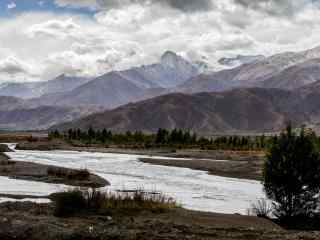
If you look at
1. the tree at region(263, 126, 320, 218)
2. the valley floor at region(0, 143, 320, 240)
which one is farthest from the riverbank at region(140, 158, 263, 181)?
the valley floor at region(0, 143, 320, 240)

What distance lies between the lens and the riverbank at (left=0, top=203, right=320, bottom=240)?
1939 centimetres

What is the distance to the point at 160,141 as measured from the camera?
19638 centimetres

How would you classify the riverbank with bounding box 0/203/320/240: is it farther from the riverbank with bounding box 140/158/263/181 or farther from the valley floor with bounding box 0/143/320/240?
the riverbank with bounding box 140/158/263/181

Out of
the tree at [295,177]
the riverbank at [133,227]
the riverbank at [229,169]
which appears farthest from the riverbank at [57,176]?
the riverbank at [229,169]

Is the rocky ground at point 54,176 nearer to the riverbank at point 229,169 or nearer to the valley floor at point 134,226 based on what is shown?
the valley floor at point 134,226

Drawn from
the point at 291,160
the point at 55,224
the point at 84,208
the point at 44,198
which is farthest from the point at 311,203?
the point at 44,198

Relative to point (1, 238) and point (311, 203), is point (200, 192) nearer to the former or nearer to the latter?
point (311, 203)

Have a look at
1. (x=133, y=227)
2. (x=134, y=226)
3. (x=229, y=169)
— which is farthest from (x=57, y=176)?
(x=229, y=169)

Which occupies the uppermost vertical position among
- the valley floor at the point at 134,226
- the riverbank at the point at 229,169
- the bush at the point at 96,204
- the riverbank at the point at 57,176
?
the bush at the point at 96,204

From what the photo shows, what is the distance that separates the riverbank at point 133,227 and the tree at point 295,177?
4583mm

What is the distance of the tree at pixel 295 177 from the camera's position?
29703mm

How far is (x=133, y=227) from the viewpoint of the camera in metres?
21.0

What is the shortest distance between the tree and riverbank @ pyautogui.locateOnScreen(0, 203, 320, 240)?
180 inches

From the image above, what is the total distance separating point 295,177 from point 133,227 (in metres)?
12.0
